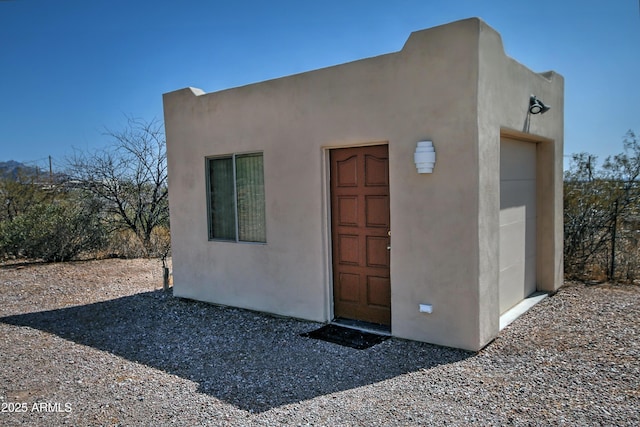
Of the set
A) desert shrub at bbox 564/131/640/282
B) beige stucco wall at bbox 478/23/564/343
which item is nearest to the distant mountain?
beige stucco wall at bbox 478/23/564/343

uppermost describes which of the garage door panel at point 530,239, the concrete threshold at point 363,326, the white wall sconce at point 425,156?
the white wall sconce at point 425,156

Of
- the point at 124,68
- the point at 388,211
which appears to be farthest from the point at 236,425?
the point at 124,68

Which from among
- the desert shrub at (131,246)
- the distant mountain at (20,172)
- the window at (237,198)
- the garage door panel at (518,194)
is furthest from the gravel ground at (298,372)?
the distant mountain at (20,172)

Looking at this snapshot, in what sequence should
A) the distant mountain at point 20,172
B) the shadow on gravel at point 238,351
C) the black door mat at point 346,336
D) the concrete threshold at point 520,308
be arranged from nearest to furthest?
the shadow on gravel at point 238,351 < the black door mat at point 346,336 < the concrete threshold at point 520,308 < the distant mountain at point 20,172

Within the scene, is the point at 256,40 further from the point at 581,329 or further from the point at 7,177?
the point at 7,177

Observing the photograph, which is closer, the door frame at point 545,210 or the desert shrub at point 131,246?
the door frame at point 545,210

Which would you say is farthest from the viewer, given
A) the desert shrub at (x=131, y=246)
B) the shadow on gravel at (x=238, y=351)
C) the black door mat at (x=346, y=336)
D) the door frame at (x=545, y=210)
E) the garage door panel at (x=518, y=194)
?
the desert shrub at (x=131, y=246)

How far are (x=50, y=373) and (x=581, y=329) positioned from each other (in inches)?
236

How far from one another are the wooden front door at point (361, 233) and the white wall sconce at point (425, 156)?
0.57m

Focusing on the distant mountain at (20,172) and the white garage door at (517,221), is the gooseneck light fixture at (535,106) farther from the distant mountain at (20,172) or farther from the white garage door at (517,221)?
the distant mountain at (20,172)

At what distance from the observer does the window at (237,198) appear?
6.19 metres

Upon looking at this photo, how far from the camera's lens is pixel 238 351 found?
480cm

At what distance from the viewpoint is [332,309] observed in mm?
5605

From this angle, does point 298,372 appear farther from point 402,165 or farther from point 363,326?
point 402,165
